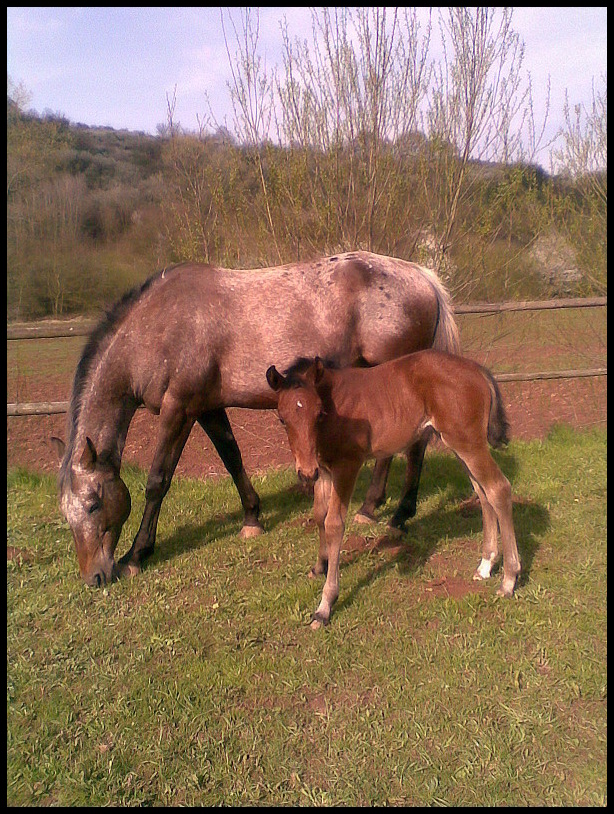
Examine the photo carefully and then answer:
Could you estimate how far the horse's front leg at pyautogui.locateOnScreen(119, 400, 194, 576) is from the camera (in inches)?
161

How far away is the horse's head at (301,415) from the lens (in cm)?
281

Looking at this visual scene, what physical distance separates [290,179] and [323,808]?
6.25 meters

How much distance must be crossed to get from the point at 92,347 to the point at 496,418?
116 inches

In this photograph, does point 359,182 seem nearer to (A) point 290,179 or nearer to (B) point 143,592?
(A) point 290,179

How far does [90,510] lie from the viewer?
3814 millimetres

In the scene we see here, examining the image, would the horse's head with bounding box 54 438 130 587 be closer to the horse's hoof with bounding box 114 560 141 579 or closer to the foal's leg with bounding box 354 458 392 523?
the horse's hoof with bounding box 114 560 141 579

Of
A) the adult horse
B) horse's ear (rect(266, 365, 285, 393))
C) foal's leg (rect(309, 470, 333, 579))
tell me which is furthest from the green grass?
horse's ear (rect(266, 365, 285, 393))

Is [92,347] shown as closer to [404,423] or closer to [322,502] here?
[322,502]

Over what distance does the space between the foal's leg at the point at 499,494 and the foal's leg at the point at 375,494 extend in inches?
55.9

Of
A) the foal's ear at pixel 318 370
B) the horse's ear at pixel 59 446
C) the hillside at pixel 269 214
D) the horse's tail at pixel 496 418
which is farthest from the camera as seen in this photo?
the hillside at pixel 269 214

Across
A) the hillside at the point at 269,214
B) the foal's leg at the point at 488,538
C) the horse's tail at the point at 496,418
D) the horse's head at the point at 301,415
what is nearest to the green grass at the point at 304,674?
the foal's leg at the point at 488,538

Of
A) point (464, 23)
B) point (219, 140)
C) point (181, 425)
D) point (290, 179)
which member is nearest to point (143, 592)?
point (181, 425)

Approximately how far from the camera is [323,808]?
2.12m

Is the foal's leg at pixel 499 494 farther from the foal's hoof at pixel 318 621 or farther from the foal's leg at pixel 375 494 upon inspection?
the foal's leg at pixel 375 494
